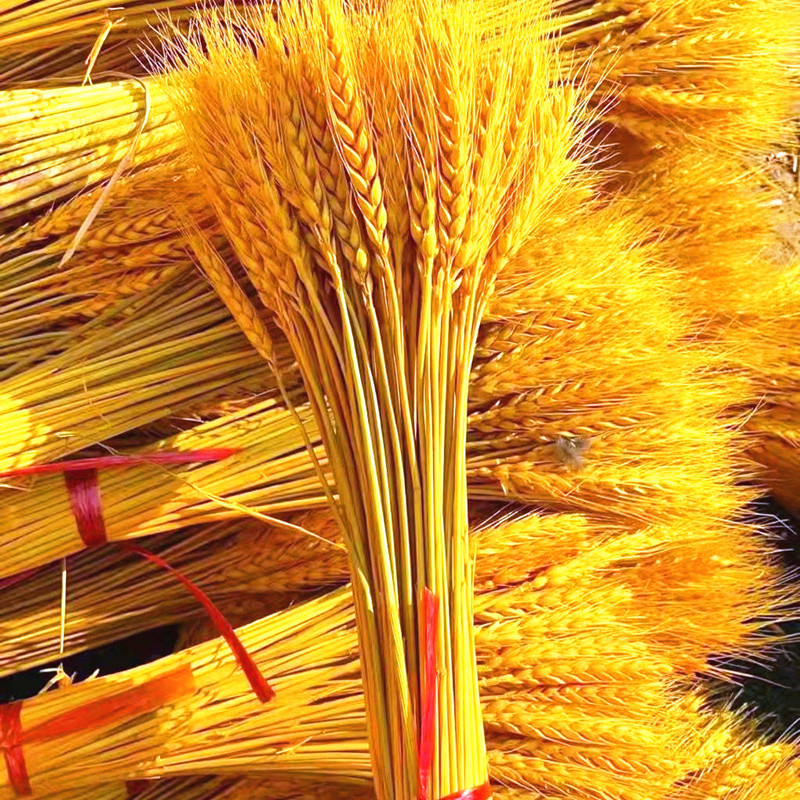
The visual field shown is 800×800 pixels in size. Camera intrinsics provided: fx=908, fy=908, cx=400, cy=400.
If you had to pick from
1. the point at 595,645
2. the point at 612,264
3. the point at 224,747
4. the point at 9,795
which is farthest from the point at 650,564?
the point at 9,795

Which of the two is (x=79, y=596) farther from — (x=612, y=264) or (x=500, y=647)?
(x=612, y=264)

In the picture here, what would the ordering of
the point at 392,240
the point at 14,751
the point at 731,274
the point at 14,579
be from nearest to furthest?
the point at 392,240
the point at 14,751
the point at 14,579
the point at 731,274

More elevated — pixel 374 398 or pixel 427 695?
pixel 374 398

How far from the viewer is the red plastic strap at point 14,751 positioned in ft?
3.73

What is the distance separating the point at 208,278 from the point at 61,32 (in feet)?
1.29

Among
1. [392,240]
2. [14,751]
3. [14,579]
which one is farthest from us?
[14,579]

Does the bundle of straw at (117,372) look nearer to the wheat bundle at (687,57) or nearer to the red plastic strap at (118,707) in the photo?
the red plastic strap at (118,707)

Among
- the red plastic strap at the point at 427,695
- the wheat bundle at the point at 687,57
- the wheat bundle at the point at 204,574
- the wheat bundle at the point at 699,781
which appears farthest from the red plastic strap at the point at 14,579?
the wheat bundle at the point at 687,57

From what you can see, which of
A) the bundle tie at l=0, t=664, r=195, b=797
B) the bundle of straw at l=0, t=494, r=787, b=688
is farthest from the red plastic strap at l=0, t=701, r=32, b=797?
the bundle of straw at l=0, t=494, r=787, b=688

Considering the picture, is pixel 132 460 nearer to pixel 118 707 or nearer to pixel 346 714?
pixel 118 707

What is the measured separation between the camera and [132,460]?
3.80 ft

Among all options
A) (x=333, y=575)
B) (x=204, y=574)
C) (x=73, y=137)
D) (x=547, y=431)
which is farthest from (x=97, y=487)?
(x=547, y=431)

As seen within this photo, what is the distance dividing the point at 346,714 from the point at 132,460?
0.42 meters

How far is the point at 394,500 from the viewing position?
0.94 metres
